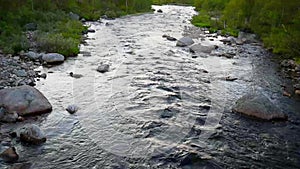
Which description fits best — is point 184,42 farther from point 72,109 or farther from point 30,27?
point 72,109

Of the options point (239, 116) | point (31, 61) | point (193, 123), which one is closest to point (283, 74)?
point (239, 116)

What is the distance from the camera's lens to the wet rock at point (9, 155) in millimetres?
7828

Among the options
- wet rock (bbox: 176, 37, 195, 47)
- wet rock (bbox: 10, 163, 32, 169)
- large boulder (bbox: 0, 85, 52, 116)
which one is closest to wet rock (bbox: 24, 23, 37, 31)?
wet rock (bbox: 176, 37, 195, 47)

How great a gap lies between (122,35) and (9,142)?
1896 cm

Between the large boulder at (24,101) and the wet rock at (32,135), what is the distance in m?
1.50

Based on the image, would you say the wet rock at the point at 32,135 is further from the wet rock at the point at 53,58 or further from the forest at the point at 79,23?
the forest at the point at 79,23

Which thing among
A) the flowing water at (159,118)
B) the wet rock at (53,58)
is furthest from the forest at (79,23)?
the flowing water at (159,118)

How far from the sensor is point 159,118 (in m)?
10.9

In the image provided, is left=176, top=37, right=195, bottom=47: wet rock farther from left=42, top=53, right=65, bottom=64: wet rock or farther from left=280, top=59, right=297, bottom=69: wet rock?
left=42, top=53, right=65, bottom=64: wet rock

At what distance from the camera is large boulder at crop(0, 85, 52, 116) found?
33.8 ft

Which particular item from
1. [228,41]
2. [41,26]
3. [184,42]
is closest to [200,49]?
[184,42]

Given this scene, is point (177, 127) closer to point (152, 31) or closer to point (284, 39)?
point (284, 39)

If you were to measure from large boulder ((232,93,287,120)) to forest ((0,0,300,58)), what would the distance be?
28.4 feet

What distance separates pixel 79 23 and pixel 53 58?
12.3m
